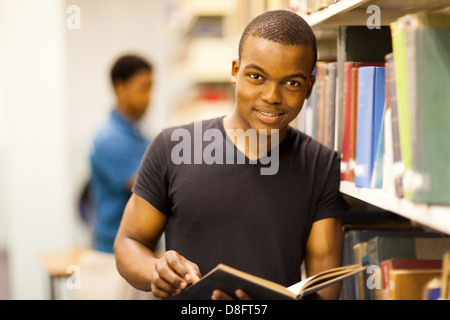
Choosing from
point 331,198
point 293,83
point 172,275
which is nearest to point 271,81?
point 293,83

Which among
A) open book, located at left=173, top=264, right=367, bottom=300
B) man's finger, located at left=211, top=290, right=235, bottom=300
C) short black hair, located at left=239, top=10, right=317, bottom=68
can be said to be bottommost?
man's finger, located at left=211, top=290, right=235, bottom=300

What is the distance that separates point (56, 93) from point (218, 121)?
2.16 meters

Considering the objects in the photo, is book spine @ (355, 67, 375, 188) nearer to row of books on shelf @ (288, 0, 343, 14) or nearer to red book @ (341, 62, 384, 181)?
red book @ (341, 62, 384, 181)

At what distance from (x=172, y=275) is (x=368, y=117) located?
50 cm

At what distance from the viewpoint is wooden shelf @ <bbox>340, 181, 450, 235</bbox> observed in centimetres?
78

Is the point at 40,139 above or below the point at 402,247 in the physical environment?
above

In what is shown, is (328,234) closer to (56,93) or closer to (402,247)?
(402,247)

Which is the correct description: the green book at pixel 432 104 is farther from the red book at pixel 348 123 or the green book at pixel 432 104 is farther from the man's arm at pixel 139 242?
the man's arm at pixel 139 242

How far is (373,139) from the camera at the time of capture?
1129mm

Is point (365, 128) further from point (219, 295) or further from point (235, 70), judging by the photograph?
point (219, 295)

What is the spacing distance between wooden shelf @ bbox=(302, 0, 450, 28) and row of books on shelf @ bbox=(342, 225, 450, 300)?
496mm

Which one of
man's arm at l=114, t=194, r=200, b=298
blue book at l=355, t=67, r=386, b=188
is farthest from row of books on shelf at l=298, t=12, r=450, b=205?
man's arm at l=114, t=194, r=200, b=298
